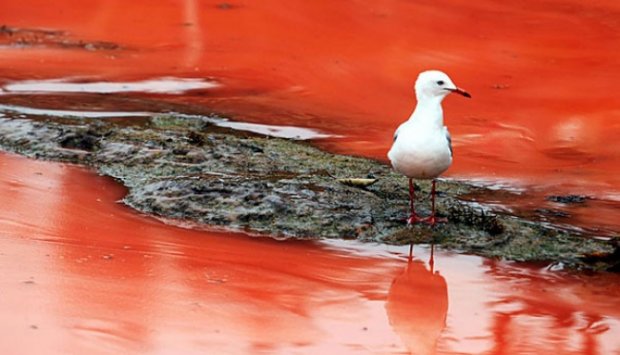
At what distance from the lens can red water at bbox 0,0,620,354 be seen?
5.17m

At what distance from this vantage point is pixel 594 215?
7.38m

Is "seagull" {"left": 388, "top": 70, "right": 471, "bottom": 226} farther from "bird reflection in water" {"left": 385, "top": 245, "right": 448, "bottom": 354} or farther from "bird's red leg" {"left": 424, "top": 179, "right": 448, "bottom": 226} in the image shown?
"bird reflection in water" {"left": 385, "top": 245, "right": 448, "bottom": 354}

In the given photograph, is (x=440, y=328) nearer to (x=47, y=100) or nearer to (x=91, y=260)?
(x=91, y=260)

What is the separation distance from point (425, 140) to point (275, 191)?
0.99 meters

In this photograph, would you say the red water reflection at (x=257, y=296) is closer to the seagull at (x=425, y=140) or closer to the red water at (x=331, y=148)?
the red water at (x=331, y=148)

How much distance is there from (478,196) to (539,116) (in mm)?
2697

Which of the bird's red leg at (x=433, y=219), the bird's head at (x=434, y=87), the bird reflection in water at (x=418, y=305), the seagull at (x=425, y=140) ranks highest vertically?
the bird's head at (x=434, y=87)

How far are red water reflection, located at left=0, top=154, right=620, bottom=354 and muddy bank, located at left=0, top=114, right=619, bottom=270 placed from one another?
0.61ft

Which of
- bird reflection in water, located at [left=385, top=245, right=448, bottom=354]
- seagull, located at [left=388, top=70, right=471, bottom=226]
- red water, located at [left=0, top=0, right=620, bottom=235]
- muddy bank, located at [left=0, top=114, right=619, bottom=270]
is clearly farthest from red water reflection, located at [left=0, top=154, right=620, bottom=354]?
red water, located at [left=0, top=0, right=620, bottom=235]

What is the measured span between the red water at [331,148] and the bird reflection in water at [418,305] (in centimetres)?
1

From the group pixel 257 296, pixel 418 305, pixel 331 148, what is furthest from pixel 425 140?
pixel 331 148

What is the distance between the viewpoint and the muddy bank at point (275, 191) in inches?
259

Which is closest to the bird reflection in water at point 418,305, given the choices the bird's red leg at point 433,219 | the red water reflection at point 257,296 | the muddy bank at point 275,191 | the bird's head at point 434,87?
the red water reflection at point 257,296

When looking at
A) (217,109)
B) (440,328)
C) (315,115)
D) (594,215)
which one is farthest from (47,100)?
(440,328)
